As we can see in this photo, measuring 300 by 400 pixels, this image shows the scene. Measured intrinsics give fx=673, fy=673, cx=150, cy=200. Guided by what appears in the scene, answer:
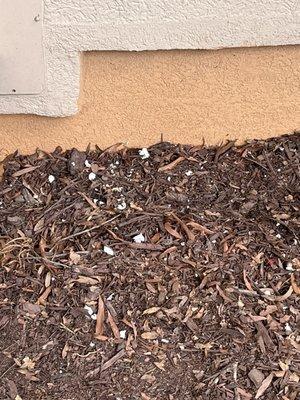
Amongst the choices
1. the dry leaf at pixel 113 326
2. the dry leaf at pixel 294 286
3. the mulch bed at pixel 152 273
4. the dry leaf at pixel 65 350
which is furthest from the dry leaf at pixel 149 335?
the dry leaf at pixel 294 286

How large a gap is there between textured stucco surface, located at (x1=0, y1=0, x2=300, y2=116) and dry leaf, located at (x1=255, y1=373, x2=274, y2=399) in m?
1.63

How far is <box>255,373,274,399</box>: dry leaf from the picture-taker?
9.84 feet

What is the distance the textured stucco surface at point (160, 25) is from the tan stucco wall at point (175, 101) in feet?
0.32

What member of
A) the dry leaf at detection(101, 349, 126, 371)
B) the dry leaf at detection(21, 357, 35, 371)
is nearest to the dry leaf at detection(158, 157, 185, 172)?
the dry leaf at detection(101, 349, 126, 371)

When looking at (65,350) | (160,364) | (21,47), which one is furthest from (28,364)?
(21,47)

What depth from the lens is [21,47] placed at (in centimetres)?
336

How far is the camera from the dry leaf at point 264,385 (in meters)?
3.00

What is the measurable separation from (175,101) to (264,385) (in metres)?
1.54

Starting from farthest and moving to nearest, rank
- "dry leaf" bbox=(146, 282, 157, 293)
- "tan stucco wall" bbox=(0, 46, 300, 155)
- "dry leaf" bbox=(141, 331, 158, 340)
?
"tan stucco wall" bbox=(0, 46, 300, 155)
"dry leaf" bbox=(146, 282, 157, 293)
"dry leaf" bbox=(141, 331, 158, 340)

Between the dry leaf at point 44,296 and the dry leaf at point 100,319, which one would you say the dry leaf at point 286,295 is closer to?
the dry leaf at point 100,319

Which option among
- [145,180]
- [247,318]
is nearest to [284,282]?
[247,318]

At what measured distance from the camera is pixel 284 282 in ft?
10.9

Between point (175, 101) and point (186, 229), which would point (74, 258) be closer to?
point (186, 229)

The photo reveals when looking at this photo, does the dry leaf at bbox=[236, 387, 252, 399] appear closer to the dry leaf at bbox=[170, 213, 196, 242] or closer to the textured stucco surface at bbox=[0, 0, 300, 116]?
the dry leaf at bbox=[170, 213, 196, 242]
